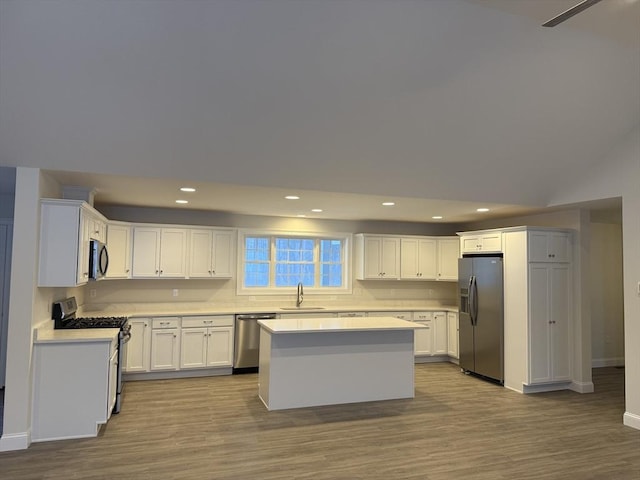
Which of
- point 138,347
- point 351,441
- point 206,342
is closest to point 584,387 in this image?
point 351,441

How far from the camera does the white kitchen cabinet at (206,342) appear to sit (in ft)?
19.6

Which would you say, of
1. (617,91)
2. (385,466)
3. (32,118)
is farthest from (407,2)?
(385,466)

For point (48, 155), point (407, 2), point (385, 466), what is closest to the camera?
point (407, 2)

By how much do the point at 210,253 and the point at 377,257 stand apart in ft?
8.97

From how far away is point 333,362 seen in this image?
496 cm

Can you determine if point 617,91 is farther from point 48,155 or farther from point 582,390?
point 48,155

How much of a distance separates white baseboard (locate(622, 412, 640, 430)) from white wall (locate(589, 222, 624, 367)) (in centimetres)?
297

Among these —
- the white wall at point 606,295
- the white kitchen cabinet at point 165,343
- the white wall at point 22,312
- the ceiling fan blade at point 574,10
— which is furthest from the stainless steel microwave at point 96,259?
the white wall at point 606,295

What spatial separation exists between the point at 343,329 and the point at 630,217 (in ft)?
10.5

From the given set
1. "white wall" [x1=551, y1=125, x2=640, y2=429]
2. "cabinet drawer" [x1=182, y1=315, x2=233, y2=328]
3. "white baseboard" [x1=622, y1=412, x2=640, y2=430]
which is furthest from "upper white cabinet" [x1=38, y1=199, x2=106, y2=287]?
"white baseboard" [x1=622, y1=412, x2=640, y2=430]

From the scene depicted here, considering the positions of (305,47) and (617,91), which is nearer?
(305,47)

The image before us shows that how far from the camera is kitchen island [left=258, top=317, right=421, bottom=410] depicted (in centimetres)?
477

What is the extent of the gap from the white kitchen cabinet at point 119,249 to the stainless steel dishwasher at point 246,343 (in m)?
1.66

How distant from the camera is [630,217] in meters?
4.55
